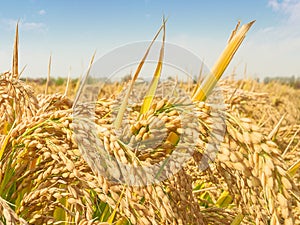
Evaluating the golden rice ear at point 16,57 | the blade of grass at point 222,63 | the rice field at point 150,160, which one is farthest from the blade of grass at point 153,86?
the golden rice ear at point 16,57

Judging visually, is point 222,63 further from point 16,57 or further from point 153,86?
point 16,57

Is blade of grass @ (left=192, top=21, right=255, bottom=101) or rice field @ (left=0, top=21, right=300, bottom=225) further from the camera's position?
blade of grass @ (left=192, top=21, right=255, bottom=101)

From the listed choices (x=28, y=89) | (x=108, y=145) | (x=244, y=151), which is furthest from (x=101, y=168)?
(x=28, y=89)

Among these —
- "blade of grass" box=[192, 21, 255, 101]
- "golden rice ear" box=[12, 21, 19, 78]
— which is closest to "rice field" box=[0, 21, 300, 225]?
"blade of grass" box=[192, 21, 255, 101]

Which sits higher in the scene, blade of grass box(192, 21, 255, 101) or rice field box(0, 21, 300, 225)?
blade of grass box(192, 21, 255, 101)

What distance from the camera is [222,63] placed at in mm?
1172

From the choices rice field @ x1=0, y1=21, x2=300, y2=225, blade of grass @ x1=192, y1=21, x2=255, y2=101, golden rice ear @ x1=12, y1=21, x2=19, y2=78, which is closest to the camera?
rice field @ x1=0, y1=21, x2=300, y2=225

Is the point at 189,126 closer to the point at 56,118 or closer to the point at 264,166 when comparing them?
the point at 264,166

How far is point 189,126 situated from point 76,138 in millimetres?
267

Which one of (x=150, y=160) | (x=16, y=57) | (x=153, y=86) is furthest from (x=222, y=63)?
(x=16, y=57)

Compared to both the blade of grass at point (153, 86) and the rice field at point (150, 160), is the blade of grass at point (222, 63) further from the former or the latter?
the blade of grass at point (153, 86)

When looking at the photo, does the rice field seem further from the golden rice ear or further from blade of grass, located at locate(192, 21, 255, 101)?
the golden rice ear

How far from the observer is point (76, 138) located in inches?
31.8

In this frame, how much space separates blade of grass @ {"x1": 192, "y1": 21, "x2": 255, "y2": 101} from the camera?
116cm
